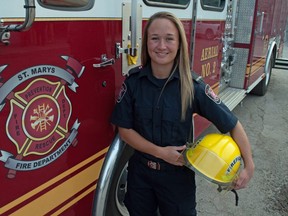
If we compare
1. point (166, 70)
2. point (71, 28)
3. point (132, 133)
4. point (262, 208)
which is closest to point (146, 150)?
point (132, 133)

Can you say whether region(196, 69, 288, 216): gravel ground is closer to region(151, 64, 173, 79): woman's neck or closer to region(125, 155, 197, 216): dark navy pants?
region(125, 155, 197, 216): dark navy pants

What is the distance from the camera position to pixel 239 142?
64.3 inches

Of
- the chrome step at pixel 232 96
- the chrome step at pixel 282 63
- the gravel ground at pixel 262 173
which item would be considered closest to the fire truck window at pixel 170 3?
the gravel ground at pixel 262 173

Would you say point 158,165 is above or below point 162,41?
below

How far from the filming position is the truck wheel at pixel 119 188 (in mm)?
2105

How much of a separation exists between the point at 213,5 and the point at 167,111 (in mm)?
1814

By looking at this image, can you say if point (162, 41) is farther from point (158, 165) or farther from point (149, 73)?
point (158, 165)

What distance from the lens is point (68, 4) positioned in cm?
143

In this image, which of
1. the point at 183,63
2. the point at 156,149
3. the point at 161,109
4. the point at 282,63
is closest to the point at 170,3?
the point at 183,63

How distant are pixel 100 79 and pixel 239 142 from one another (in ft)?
2.41

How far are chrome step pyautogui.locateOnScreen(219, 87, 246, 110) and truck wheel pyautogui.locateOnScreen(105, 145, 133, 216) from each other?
2.11 m

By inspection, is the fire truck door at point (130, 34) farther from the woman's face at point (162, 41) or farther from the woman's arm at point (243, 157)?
the woman's arm at point (243, 157)

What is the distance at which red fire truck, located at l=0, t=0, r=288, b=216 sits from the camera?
124cm

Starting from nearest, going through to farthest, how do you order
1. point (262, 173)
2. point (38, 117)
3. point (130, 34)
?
point (38, 117)
point (130, 34)
point (262, 173)
